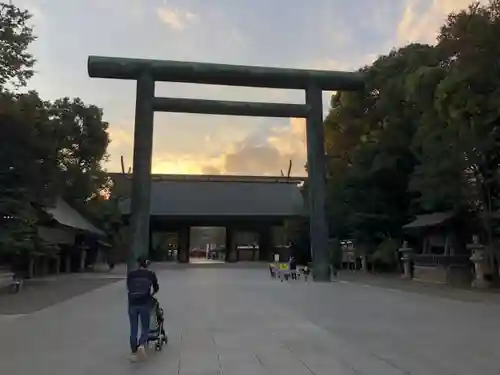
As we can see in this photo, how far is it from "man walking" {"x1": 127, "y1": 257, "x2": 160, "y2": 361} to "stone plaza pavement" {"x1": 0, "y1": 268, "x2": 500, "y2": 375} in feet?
0.92

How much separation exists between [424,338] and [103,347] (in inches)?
215

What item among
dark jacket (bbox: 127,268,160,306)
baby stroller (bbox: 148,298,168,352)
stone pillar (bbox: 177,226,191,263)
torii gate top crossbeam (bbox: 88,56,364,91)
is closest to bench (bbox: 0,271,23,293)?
torii gate top crossbeam (bbox: 88,56,364,91)

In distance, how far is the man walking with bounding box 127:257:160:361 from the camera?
8.37 meters

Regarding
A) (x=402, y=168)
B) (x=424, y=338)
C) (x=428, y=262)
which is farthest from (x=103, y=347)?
(x=402, y=168)

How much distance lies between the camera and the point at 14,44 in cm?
2238

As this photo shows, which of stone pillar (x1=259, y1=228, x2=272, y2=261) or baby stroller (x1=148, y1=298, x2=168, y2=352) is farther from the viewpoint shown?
stone pillar (x1=259, y1=228, x2=272, y2=261)

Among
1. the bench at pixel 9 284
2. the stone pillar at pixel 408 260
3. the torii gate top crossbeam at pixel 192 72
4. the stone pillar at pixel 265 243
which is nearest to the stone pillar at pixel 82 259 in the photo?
the stone pillar at pixel 265 243

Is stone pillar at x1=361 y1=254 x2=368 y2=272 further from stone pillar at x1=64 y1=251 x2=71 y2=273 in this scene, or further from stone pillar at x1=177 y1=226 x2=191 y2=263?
stone pillar at x1=177 y1=226 x2=191 y2=263

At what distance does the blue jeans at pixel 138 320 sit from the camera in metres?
8.38

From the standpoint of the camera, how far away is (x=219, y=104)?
1123 inches

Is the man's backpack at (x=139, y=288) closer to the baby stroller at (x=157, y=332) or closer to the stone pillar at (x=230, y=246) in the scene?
the baby stroller at (x=157, y=332)

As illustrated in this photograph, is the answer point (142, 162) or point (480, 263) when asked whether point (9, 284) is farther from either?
point (480, 263)

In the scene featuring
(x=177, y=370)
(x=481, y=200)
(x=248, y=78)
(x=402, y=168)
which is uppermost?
(x=248, y=78)

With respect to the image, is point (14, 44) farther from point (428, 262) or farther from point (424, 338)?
point (428, 262)
